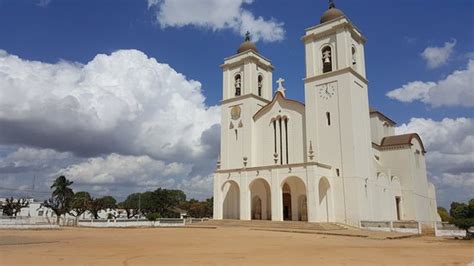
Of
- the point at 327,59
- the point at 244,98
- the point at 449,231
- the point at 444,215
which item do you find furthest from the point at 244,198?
the point at 444,215

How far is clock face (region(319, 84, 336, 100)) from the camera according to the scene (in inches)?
1228

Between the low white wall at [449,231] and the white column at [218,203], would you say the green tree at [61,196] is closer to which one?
the white column at [218,203]

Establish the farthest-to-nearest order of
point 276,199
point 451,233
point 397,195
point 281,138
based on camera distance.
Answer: point 281,138 < point 397,195 < point 276,199 < point 451,233

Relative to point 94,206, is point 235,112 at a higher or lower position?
higher

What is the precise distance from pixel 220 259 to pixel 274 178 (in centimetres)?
1979

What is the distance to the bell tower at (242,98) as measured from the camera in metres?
36.1

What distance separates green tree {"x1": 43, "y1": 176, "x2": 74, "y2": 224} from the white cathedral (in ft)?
69.1

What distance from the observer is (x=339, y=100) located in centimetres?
3058

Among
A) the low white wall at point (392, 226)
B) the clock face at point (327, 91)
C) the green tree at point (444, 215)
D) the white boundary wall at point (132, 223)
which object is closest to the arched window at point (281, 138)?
the clock face at point (327, 91)

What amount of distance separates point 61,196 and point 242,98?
85.0ft

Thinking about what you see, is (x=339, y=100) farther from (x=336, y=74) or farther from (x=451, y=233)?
(x=451, y=233)

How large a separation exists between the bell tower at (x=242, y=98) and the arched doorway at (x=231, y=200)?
1896 mm

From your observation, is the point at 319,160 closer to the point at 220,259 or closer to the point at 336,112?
the point at 336,112

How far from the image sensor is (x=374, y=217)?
29734 millimetres
